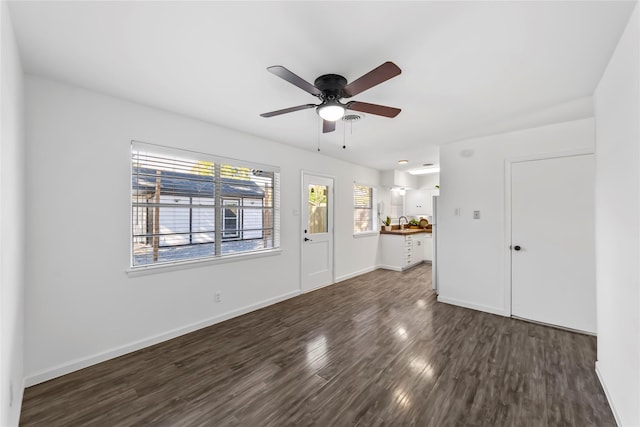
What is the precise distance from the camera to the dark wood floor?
1847 mm

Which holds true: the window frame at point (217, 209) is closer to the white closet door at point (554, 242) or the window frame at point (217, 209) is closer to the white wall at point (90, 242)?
the white wall at point (90, 242)

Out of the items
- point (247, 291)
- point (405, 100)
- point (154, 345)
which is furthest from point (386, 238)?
point (154, 345)

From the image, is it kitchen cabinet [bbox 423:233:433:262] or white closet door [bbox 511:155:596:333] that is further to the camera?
kitchen cabinet [bbox 423:233:433:262]

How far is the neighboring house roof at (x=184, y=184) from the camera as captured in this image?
2.79m

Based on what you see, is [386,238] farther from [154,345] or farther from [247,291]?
[154,345]

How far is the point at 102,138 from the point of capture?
2506 millimetres

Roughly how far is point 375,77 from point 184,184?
8.01 feet

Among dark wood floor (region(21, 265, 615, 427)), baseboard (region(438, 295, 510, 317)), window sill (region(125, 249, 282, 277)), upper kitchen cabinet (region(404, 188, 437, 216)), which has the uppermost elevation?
upper kitchen cabinet (region(404, 188, 437, 216))

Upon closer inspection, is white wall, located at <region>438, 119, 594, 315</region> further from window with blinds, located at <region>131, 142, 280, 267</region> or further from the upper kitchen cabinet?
the upper kitchen cabinet

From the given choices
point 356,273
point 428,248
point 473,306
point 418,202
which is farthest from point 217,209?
point 418,202

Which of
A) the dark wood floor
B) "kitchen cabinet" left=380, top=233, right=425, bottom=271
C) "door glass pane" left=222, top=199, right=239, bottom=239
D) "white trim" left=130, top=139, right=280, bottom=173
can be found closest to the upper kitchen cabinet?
"kitchen cabinet" left=380, top=233, right=425, bottom=271

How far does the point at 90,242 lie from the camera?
2449 mm

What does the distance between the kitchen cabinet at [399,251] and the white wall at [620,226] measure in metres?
4.00

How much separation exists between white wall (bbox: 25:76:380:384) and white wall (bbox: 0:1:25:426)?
0.83ft
